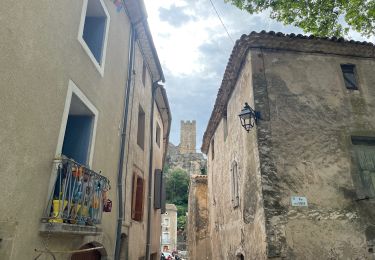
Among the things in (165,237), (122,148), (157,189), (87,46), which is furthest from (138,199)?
(165,237)

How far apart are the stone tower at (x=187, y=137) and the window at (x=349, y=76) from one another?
70461 millimetres

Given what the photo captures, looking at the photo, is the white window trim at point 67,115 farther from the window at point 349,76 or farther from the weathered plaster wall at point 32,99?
the window at point 349,76

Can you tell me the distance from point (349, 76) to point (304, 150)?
2997 millimetres

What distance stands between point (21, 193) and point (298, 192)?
5.67 meters

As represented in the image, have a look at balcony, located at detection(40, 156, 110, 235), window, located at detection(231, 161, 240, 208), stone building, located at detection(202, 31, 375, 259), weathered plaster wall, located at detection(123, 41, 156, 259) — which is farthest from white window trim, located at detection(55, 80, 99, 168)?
window, located at detection(231, 161, 240, 208)

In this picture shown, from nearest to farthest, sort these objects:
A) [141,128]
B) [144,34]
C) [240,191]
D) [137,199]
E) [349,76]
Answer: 1. [349,76]
2. [240,191]
3. [137,199]
4. [144,34]
5. [141,128]

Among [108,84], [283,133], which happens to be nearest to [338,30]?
[283,133]

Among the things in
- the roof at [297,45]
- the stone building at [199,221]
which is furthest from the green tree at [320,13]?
the stone building at [199,221]

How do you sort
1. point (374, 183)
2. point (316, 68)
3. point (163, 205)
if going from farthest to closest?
point (163, 205), point (316, 68), point (374, 183)

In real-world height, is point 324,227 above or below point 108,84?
below

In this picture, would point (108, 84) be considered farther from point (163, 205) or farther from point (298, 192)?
point (163, 205)

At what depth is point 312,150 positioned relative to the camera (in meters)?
7.35

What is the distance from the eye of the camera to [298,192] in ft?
22.5

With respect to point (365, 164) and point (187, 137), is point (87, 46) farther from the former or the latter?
point (187, 137)
